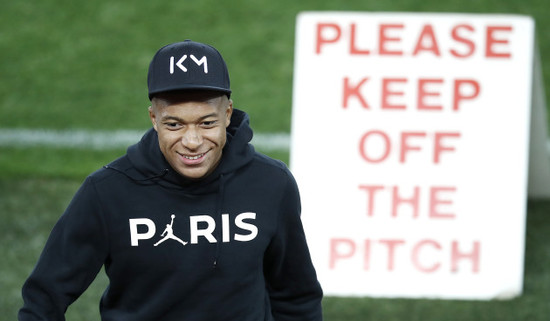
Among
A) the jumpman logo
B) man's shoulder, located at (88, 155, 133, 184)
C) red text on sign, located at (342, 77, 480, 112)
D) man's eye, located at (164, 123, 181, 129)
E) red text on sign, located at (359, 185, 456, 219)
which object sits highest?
man's eye, located at (164, 123, 181, 129)

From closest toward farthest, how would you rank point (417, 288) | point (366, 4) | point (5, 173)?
point (417, 288)
point (5, 173)
point (366, 4)

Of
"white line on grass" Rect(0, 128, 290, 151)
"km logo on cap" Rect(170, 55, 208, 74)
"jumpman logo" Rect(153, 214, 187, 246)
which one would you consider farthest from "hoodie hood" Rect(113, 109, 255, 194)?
"white line on grass" Rect(0, 128, 290, 151)

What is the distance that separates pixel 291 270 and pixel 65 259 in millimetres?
631

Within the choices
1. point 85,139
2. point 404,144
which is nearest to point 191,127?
point 404,144

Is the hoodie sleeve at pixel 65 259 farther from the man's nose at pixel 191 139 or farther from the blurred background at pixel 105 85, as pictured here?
the blurred background at pixel 105 85

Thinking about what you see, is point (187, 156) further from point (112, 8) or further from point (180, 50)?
point (112, 8)

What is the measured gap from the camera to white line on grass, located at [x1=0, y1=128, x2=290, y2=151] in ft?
23.7

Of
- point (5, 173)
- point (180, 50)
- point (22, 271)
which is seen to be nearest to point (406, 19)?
point (22, 271)

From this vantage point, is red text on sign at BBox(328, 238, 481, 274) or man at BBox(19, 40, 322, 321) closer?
man at BBox(19, 40, 322, 321)

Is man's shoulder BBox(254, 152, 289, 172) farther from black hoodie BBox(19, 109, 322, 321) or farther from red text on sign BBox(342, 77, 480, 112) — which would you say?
red text on sign BBox(342, 77, 480, 112)

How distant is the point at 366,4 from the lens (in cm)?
911

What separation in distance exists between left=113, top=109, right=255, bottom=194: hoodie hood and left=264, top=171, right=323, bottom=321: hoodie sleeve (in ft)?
0.51

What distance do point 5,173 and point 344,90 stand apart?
2733 millimetres

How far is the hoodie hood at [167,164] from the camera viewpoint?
2.64m
